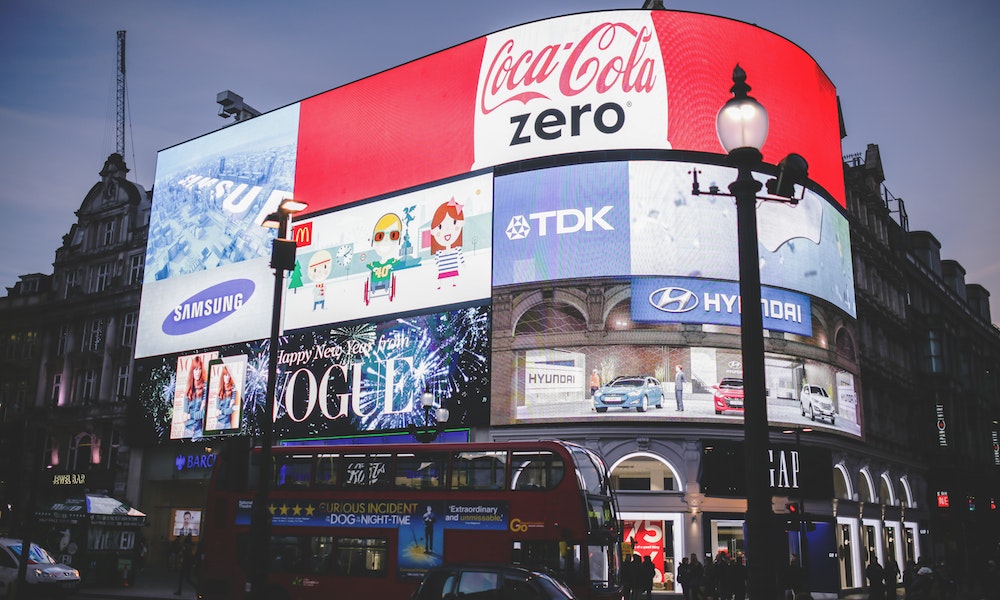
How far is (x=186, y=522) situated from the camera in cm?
4812

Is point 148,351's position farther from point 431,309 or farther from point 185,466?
point 431,309

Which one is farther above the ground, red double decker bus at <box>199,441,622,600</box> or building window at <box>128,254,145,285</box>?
building window at <box>128,254,145,285</box>

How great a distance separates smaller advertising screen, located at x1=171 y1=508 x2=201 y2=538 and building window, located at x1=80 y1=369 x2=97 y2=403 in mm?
9565

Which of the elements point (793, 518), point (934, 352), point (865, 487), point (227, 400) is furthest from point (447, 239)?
point (934, 352)

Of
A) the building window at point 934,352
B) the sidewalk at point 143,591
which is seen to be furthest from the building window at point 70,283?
the building window at point 934,352

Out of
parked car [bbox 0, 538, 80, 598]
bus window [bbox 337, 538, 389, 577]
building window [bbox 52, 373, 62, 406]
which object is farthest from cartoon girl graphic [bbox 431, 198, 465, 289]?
building window [bbox 52, 373, 62, 406]

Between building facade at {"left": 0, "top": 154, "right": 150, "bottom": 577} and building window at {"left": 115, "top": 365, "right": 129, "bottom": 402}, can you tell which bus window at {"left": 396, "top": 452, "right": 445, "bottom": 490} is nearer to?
building facade at {"left": 0, "top": 154, "right": 150, "bottom": 577}

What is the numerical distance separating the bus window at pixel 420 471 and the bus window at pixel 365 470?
33 cm

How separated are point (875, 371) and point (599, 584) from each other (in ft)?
104

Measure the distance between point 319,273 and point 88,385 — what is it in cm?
Result: 2086

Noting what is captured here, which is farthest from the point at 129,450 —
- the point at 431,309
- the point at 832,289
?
the point at 832,289

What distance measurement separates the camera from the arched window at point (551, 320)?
33875 millimetres

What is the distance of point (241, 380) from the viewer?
43.4 meters

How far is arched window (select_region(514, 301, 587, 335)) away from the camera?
1334 inches
